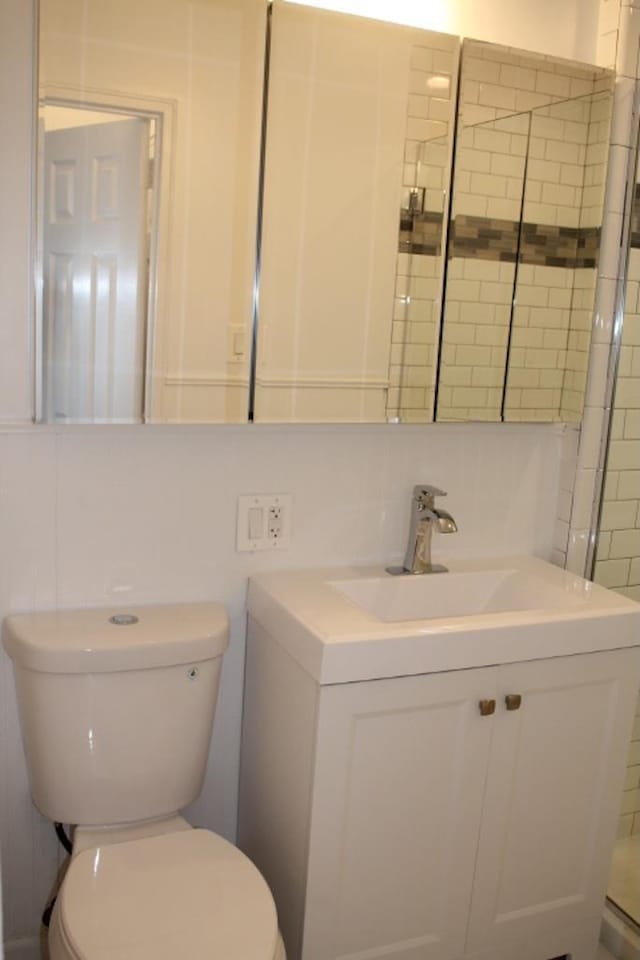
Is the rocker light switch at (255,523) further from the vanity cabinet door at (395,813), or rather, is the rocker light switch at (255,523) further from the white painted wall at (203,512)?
the vanity cabinet door at (395,813)

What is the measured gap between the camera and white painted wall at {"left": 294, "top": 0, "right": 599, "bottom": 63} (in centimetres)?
186

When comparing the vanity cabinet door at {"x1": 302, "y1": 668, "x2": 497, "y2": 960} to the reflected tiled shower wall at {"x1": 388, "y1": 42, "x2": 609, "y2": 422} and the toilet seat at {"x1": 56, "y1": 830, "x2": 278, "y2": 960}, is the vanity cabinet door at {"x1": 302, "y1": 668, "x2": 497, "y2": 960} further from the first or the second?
the reflected tiled shower wall at {"x1": 388, "y1": 42, "x2": 609, "y2": 422}

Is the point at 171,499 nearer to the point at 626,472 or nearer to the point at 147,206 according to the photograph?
the point at 147,206

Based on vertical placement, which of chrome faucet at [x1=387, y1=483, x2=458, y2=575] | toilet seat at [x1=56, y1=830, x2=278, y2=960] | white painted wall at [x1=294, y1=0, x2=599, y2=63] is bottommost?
toilet seat at [x1=56, y1=830, x2=278, y2=960]

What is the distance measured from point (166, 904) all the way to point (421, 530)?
931 millimetres

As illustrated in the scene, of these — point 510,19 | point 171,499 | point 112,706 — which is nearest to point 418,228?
point 510,19

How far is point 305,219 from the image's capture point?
1777 millimetres

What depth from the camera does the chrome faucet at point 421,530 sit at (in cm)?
201

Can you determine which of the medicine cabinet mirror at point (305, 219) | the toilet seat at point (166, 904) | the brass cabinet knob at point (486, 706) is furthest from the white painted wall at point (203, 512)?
the brass cabinet knob at point (486, 706)

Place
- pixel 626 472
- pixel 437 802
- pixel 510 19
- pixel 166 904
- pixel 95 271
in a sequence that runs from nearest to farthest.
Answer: pixel 166 904 < pixel 95 271 < pixel 437 802 < pixel 510 19 < pixel 626 472

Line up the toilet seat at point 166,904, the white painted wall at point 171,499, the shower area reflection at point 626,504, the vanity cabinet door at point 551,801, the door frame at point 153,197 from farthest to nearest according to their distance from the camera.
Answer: the shower area reflection at point 626,504
the vanity cabinet door at point 551,801
the white painted wall at point 171,499
the door frame at point 153,197
the toilet seat at point 166,904

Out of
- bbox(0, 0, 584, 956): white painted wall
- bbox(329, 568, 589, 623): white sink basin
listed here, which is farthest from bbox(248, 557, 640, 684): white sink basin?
bbox(0, 0, 584, 956): white painted wall

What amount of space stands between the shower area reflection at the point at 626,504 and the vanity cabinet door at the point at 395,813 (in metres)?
0.65

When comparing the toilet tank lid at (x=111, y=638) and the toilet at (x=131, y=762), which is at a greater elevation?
the toilet tank lid at (x=111, y=638)
